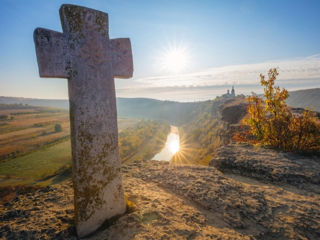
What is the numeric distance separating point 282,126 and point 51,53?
661 cm

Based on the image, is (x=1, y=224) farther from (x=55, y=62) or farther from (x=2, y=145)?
(x=2, y=145)

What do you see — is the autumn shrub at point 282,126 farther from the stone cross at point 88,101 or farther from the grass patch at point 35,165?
the grass patch at point 35,165

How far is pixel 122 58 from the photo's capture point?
3086 millimetres

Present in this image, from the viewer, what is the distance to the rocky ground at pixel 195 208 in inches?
99.3

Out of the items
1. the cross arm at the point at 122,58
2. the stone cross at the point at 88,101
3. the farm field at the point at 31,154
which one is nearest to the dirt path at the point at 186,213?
the stone cross at the point at 88,101

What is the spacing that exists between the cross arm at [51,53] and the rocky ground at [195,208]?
7.20ft

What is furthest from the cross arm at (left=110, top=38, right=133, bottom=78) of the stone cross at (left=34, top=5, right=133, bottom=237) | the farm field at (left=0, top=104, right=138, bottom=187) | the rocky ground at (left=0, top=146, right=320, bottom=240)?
the farm field at (left=0, top=104, right=138, bottom=187)

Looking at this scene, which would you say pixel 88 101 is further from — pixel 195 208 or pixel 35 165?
pixel 35 165

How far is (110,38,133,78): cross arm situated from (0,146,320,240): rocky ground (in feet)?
7.59

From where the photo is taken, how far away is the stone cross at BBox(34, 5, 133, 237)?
2.50 metres

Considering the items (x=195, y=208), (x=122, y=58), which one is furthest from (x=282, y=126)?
(x=122, y=58)

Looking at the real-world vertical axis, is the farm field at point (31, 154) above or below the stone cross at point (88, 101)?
below

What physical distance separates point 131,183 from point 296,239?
307 centimetres

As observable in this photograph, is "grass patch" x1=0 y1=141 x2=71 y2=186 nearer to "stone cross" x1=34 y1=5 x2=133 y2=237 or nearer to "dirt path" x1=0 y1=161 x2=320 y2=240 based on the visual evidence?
"dirt path" x1=0 y1=161 x2=320 y2=240
